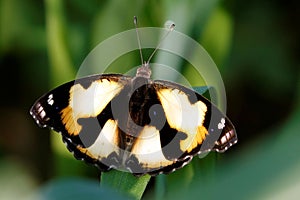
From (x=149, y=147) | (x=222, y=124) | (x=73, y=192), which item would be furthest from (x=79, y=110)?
(x=73, y=192)

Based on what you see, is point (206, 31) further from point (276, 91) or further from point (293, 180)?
point (293, 180)

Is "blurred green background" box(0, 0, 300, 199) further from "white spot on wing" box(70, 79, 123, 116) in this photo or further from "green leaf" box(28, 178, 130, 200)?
"green leaf" box(28, 178, 130, 200)

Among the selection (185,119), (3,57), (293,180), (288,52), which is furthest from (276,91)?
(293,180)

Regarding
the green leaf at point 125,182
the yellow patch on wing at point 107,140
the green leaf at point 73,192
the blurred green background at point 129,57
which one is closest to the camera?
the green leaf at point 73,192

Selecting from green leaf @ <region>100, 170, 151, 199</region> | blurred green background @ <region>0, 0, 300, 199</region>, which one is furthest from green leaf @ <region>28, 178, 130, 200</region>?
blurred green background @ <region>0, 0, 300, 199</region>

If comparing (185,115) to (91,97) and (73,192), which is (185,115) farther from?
(73,192)

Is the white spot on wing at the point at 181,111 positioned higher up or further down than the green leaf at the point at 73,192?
further down

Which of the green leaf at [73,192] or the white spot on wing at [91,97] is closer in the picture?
the green leaf at [73,192]

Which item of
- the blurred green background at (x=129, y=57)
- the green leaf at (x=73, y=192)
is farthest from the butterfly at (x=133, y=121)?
the green leaf at (x=73, y=192)

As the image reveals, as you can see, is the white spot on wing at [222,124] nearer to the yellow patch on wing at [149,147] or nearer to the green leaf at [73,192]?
the yellow patch on wing at [149,147]
